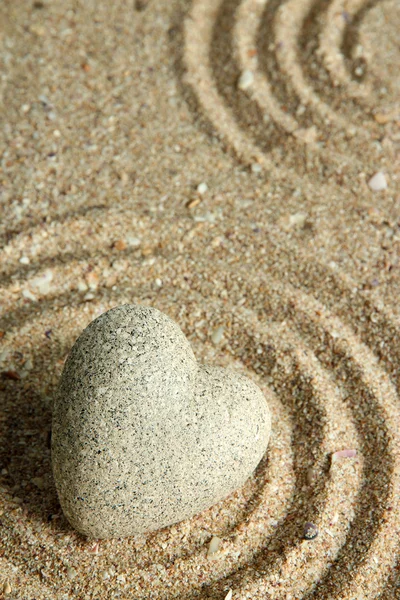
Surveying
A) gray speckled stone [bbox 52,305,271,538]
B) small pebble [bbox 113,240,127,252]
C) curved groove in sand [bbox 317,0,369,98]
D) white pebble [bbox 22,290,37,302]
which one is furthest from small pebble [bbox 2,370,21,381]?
curved groove in sand [bbox 317,0,369,98]

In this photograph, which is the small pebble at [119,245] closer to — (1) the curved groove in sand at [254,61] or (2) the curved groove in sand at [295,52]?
(1) the curved groove in sand at [254,61]

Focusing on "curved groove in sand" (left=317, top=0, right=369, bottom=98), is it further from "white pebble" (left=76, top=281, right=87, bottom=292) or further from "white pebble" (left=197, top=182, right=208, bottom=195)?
"white pebble" (left=76, top=281, right=87, bottom=292)

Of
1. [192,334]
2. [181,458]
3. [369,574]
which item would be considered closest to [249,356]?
[192,334]

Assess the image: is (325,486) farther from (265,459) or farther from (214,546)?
(214,546)

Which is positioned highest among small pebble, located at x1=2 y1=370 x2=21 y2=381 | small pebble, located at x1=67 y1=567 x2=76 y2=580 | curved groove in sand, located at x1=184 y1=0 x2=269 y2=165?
curved groove in sand, located at x1=184 y1=0 x2=269 y2=165

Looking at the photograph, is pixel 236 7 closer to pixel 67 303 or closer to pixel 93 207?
pixel 93 207

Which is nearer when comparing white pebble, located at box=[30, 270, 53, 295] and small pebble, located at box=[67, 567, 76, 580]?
small pebble, located at box=[67, 567, 76, 580]

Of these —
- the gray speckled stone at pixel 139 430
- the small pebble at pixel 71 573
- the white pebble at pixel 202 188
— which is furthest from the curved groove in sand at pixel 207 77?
the small pebble at pixel 71 573
